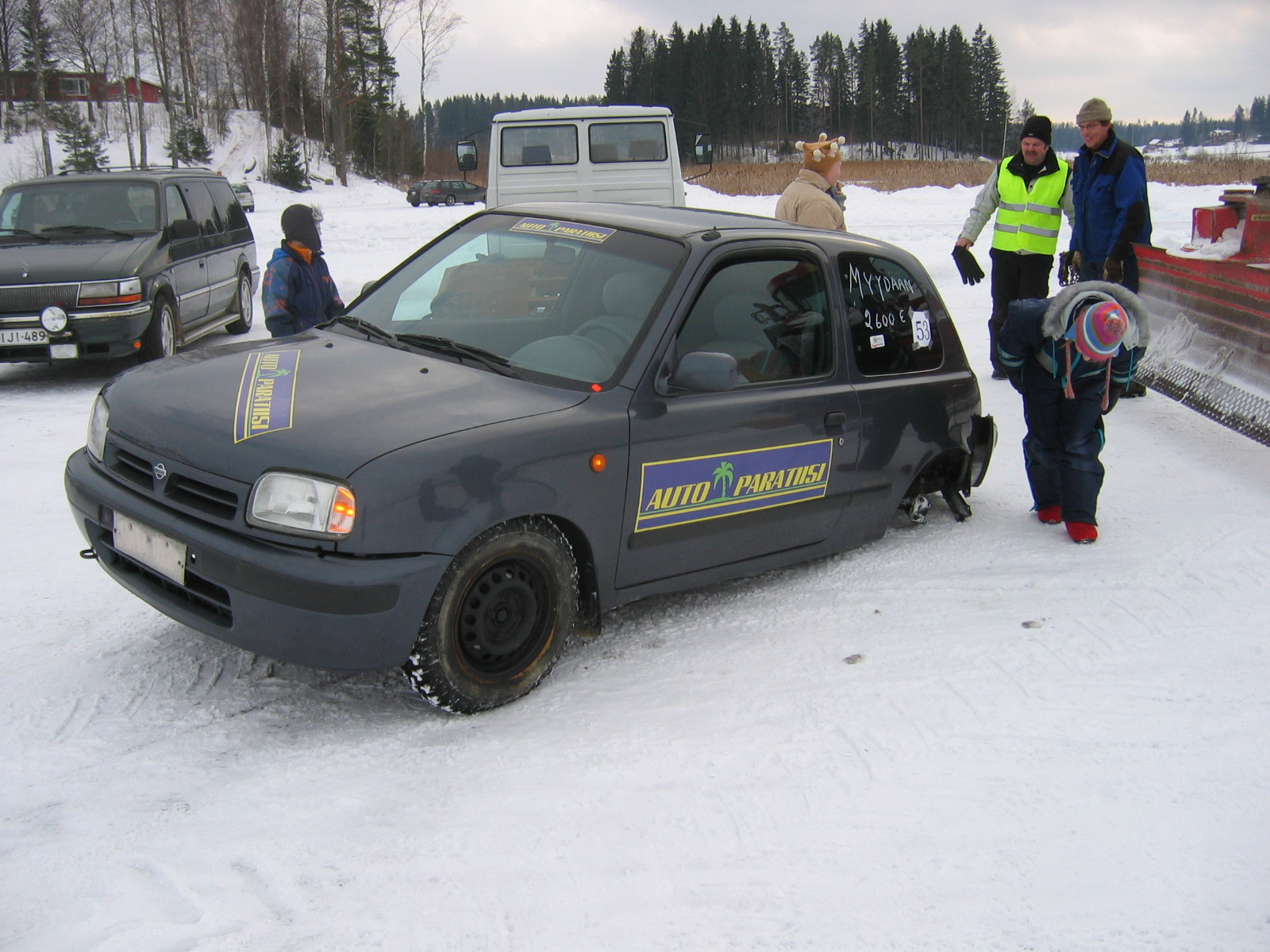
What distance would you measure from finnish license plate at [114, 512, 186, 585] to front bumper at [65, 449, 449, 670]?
0.08 feet

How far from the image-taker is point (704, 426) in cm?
376

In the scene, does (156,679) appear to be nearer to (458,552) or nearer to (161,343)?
(458,552)

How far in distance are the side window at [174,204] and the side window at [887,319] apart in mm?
6818

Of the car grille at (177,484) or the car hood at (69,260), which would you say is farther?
the car hood at (69,260)

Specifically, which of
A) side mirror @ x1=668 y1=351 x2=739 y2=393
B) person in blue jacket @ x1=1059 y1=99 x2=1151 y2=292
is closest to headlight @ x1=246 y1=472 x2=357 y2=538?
side mirror @ x1=668 y1=351 x2=739 y2=393

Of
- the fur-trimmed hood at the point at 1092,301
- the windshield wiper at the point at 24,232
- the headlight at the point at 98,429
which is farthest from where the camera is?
the windshield wiper at the point at 24,232

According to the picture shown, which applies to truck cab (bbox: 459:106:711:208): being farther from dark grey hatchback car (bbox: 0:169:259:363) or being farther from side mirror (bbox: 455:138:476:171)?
dark grey hatchback car (bbox: 0:169:259:363)

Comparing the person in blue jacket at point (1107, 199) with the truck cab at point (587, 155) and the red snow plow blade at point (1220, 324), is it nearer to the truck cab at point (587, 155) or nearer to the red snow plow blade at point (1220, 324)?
the red snow plow blade at point (1220, 324)

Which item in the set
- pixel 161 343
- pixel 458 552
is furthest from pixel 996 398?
pixel 161 343

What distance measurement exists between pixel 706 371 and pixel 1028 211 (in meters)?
5.08

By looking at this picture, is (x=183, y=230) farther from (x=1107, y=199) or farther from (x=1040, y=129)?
(x=1107, y=199)

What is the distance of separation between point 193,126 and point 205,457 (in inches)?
2137

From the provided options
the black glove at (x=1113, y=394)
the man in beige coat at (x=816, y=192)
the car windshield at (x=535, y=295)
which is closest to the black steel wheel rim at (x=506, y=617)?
the car windshield at (x=535, y=295)

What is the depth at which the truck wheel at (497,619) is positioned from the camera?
3.10 metres
